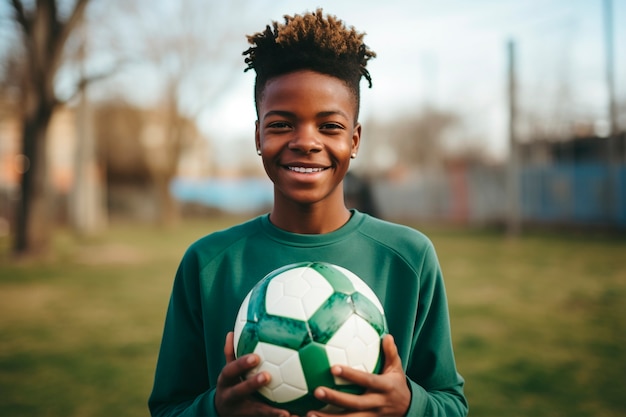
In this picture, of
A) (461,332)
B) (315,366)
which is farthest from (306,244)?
(461,332)

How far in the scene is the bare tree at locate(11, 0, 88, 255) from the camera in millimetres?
11727

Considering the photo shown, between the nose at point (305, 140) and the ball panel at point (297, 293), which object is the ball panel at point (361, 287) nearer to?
the ball panel at point (297, 293)

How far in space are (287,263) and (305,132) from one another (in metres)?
0.42

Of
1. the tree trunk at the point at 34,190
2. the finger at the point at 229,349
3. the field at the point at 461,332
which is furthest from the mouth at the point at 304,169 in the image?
the tree trunk at the point at 34,190

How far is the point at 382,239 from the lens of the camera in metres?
1.77

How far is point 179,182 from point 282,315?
3478 centimetres

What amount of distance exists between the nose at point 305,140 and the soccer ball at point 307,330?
A: 35 centimetres

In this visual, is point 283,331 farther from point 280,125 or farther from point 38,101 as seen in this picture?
→ point 38,101

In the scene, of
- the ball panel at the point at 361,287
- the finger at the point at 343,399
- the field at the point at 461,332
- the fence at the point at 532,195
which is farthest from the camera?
the fence at the point at 532,195

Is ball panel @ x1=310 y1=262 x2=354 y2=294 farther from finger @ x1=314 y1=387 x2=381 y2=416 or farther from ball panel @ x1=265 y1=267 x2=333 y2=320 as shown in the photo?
finger @ x1=314 y1=387 x2=381 y2=416

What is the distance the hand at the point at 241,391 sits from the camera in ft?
4.42

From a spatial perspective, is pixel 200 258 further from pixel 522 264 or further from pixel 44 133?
pixel 44 133

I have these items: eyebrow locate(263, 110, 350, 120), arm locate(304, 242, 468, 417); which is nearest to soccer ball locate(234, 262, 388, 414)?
arm locate(304, 242, 468, 417)

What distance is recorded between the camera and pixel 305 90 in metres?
1.64
